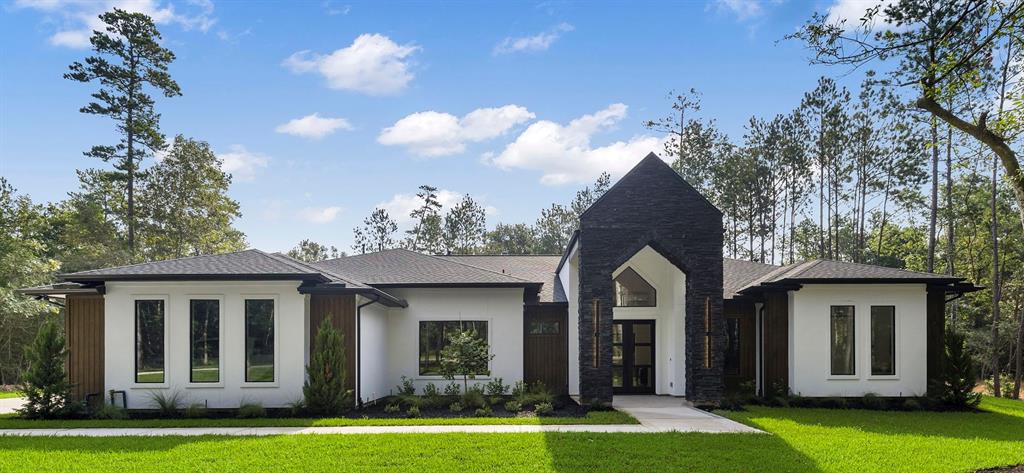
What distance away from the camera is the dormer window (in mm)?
16719

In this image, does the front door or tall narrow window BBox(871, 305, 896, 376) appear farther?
the front door

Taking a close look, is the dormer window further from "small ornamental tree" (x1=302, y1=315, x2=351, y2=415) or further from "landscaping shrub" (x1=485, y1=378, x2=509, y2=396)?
"small ornamental tree" (x1=302, y1=315, x2=351, y2=415)

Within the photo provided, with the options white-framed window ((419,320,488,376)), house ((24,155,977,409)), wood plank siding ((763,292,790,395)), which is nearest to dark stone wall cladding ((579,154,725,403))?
house ((24,155,977,409))

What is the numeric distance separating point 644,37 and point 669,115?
18.3 meters

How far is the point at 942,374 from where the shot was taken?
1453 centimetres

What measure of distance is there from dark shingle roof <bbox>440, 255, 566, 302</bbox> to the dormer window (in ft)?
4.78

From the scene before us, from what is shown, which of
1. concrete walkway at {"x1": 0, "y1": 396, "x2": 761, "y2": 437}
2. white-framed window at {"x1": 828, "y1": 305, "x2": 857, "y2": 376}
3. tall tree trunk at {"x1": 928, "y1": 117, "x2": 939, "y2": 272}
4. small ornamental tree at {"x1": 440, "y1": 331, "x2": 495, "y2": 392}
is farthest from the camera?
tall tree trunk at {"x1": 928, "y1": 117, "x2": 939, "y2": 272}

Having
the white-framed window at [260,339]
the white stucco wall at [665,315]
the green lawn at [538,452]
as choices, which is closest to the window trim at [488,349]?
the white stucco wall at [665,315]

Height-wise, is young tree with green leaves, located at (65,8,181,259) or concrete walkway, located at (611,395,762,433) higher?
young tree with green leaves, located at (65,8,181,259)

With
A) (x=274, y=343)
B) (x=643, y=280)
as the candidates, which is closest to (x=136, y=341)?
(x=274, y=343)

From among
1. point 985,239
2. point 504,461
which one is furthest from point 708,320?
point 985,239

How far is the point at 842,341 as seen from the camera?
14891mm

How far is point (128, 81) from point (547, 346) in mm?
21065

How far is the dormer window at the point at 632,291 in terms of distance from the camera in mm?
16719
